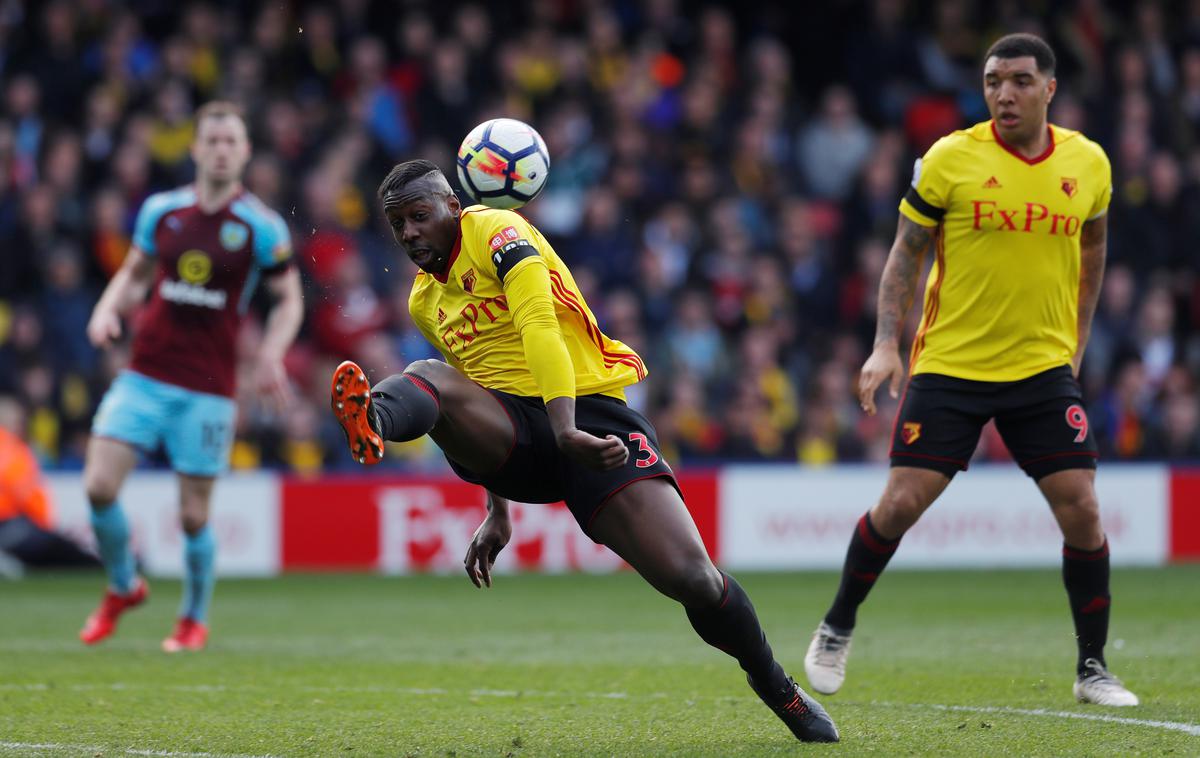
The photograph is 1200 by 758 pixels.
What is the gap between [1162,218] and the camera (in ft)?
57.8

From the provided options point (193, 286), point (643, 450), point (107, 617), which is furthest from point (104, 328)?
point (643, 450)

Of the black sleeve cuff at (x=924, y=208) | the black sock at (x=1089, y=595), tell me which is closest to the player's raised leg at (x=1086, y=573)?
the black sock at (x=1089, y=595)

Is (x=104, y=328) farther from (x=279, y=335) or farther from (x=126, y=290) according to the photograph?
(x=279, y=335)

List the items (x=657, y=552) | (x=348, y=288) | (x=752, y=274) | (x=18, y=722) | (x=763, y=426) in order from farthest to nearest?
(x=752, y=274) < (x=763, y=426) < (x=348, y=288) < (x=18, y=722) < (x=657, y=552)

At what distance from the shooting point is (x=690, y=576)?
17.9 feet

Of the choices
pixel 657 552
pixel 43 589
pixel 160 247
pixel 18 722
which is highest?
pixel 160 247

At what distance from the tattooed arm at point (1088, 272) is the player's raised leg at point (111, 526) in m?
5.07

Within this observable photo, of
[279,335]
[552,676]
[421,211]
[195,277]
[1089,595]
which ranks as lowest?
[552,676]

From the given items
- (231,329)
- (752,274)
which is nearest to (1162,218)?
(752,274)

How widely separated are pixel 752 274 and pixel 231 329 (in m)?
8.61

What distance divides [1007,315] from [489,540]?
7.32 ft

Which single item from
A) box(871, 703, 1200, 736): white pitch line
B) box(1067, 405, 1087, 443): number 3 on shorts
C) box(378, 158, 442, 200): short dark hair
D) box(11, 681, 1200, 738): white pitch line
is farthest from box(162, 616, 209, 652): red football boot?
box(1067, 405, 1087, 443): number 3 on shorts

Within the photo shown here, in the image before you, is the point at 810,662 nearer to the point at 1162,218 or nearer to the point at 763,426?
the point at 763,426

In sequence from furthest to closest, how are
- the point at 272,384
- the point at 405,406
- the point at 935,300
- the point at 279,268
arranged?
1. the point at 279,268
2. the point at 272,384
3. the point at 935,300
4. the point at 405,406
